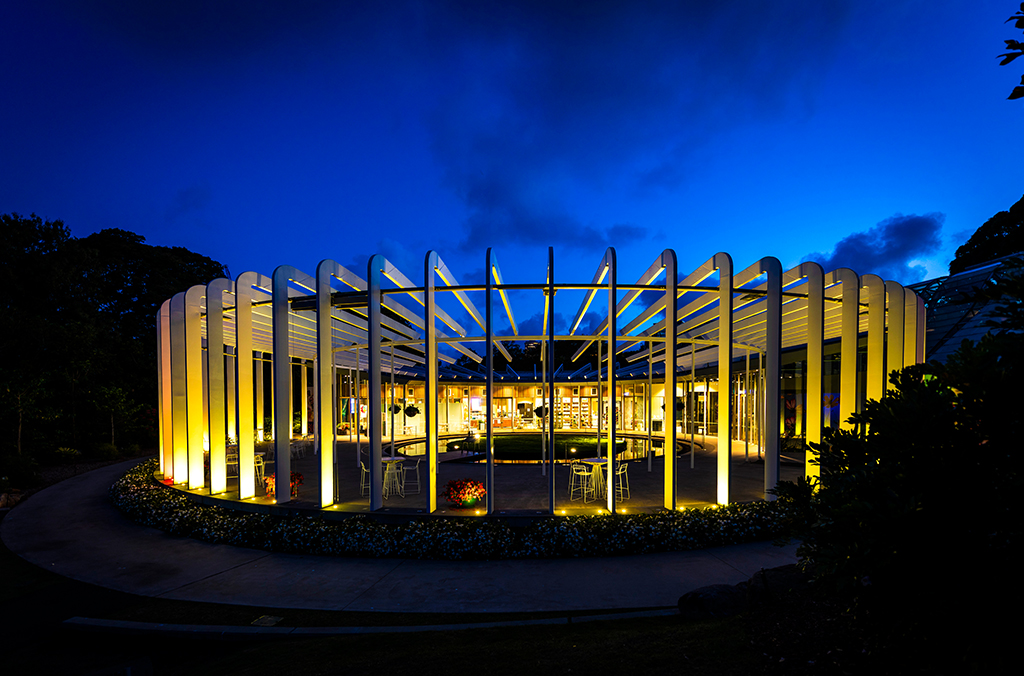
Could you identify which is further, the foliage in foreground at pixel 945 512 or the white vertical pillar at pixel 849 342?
the white vertical pillar at pixel 849 342

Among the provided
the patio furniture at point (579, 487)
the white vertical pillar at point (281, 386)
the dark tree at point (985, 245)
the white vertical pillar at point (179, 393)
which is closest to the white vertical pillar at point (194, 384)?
the white vertical pillar at point (179, 393)

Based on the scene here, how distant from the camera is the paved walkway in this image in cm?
583

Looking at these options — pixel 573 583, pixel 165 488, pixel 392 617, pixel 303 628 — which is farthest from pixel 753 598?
pixel 165 488

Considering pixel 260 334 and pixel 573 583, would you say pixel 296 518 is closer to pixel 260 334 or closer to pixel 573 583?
pixel 573 583

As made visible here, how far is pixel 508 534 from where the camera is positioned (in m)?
7.47

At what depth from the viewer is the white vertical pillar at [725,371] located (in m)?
8.20

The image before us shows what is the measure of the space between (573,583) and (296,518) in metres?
5.11

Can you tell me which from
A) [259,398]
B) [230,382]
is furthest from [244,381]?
[230,382]

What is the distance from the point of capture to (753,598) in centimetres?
440

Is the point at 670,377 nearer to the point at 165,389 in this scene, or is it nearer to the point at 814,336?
the point at 814,336

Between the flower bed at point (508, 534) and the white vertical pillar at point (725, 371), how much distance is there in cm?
52

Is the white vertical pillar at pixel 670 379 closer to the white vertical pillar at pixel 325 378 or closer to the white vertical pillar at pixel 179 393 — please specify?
the white vertical pillar at pixel 325 378

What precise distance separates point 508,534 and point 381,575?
2.00 meters

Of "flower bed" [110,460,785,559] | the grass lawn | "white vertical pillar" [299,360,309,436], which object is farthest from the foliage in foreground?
"white vertical pillar" [299,360,309,436]
